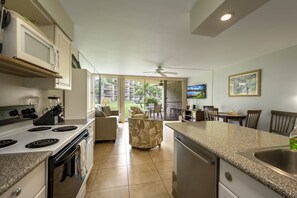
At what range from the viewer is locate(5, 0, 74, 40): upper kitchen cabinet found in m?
1.39

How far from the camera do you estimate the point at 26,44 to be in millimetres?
1160

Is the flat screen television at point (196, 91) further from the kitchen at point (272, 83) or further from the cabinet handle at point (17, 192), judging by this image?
the cabinet handle at point (17, 192)

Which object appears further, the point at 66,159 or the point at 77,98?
the point at 77,98

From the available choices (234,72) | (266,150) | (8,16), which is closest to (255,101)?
(234,72)

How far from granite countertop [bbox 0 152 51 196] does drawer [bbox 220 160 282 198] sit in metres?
1.14

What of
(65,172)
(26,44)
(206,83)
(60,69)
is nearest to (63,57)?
(60,69)

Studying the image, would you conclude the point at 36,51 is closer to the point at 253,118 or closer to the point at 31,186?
the point at 31,186

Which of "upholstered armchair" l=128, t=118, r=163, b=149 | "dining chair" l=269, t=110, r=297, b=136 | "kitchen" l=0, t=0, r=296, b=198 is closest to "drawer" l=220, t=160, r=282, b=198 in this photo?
"kitchen" l=0, t=0, r=296, b=198

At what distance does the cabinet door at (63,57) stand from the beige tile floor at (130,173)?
1.49 meters

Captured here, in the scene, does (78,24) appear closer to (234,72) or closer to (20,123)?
(20,123)

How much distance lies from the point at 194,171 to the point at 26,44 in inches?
69.6

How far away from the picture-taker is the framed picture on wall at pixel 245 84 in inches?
154

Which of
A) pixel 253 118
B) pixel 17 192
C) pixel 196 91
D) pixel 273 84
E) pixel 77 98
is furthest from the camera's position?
pixel 196 91

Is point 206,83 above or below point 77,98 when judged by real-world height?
above
